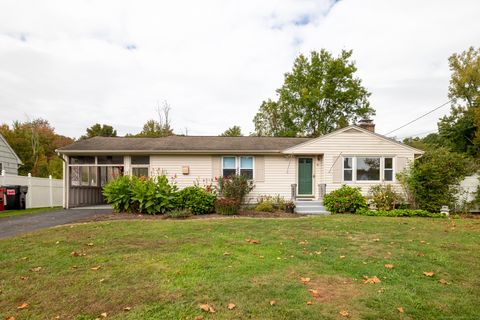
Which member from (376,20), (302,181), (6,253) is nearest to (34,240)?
(6,253)

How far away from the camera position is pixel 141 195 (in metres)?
11.2

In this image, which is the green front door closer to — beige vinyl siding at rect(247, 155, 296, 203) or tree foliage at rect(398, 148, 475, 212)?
beige vinyl siding at rect(247, 155, 296, 203)

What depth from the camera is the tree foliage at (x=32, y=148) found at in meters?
26.4

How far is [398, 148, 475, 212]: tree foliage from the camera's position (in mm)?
12219

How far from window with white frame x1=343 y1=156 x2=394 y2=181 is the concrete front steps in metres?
2.06

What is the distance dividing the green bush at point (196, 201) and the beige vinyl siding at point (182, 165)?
8.31 feet

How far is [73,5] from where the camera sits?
1025cm

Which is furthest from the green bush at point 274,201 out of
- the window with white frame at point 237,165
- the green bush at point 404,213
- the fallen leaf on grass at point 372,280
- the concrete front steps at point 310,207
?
the fallen leaf on grass at point 372,280

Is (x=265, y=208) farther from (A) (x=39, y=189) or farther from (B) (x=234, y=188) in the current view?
(A) (x=39, y=189)

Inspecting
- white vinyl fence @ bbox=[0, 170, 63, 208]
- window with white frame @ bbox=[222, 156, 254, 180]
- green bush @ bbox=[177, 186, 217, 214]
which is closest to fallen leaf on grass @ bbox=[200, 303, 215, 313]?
green bush @ bbox=[177, 186, 217, 214]

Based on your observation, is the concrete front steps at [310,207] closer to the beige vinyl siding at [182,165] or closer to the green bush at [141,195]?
the beige vinyl siding at [182,165]

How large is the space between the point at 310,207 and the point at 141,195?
7.26 m

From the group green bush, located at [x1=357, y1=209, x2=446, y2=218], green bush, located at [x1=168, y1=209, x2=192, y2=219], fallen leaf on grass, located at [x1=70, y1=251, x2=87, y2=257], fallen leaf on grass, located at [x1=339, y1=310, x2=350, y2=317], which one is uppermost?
fallen leaf on grass, located at [x1=339, y1=310, x2=350, y2=317]

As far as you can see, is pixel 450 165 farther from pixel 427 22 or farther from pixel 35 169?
pixel 35 169
